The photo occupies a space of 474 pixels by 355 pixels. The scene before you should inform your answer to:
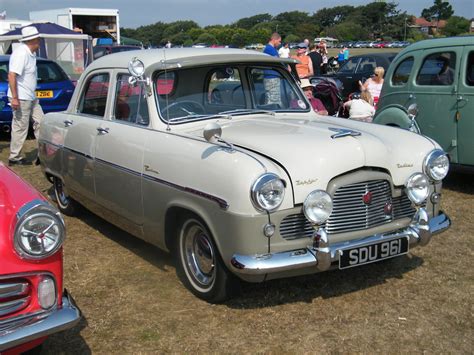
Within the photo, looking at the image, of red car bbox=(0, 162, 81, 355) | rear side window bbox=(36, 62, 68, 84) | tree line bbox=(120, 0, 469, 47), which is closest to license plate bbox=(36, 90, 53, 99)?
rear side window bbox=(36, 62, 68, 84)

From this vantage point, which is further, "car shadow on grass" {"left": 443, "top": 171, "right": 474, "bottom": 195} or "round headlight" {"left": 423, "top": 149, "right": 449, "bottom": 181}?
"car shadow on grass" {"left": 443, "top": 171, "right": 474, "bottom": 195}

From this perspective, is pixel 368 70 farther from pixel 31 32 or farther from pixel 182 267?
pixel 182 267

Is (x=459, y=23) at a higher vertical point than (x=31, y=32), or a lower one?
higher

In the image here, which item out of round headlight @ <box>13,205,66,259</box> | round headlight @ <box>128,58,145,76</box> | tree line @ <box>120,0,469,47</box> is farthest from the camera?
tree line @ <box>120,0,469,47</box>

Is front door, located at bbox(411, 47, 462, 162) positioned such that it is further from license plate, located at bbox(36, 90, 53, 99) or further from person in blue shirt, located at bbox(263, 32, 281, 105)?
license plate, located at bbox(36, 90, 53, 99)

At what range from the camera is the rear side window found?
34.9 ft

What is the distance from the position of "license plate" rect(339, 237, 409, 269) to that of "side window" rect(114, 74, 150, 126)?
74.1 inches

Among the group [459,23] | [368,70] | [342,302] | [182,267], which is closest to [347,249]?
[342,302]

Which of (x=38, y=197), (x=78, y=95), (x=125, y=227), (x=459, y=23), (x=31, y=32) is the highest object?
(x=459, y=23)

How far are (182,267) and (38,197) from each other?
4.76 ft

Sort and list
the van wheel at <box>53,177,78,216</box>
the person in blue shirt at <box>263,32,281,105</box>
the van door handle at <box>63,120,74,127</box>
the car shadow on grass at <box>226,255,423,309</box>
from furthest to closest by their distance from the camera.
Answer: the van wheel at <box>53,177,78,216</box>
the van door handle at <box>63,120,74,127</box>
the person in blue shirt at <box>263,32,281,105</box>
the car shadow on grass at <box>226,255,423,309</box>

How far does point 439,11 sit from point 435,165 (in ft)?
434

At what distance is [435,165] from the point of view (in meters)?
4.11

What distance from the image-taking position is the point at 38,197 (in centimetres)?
288
